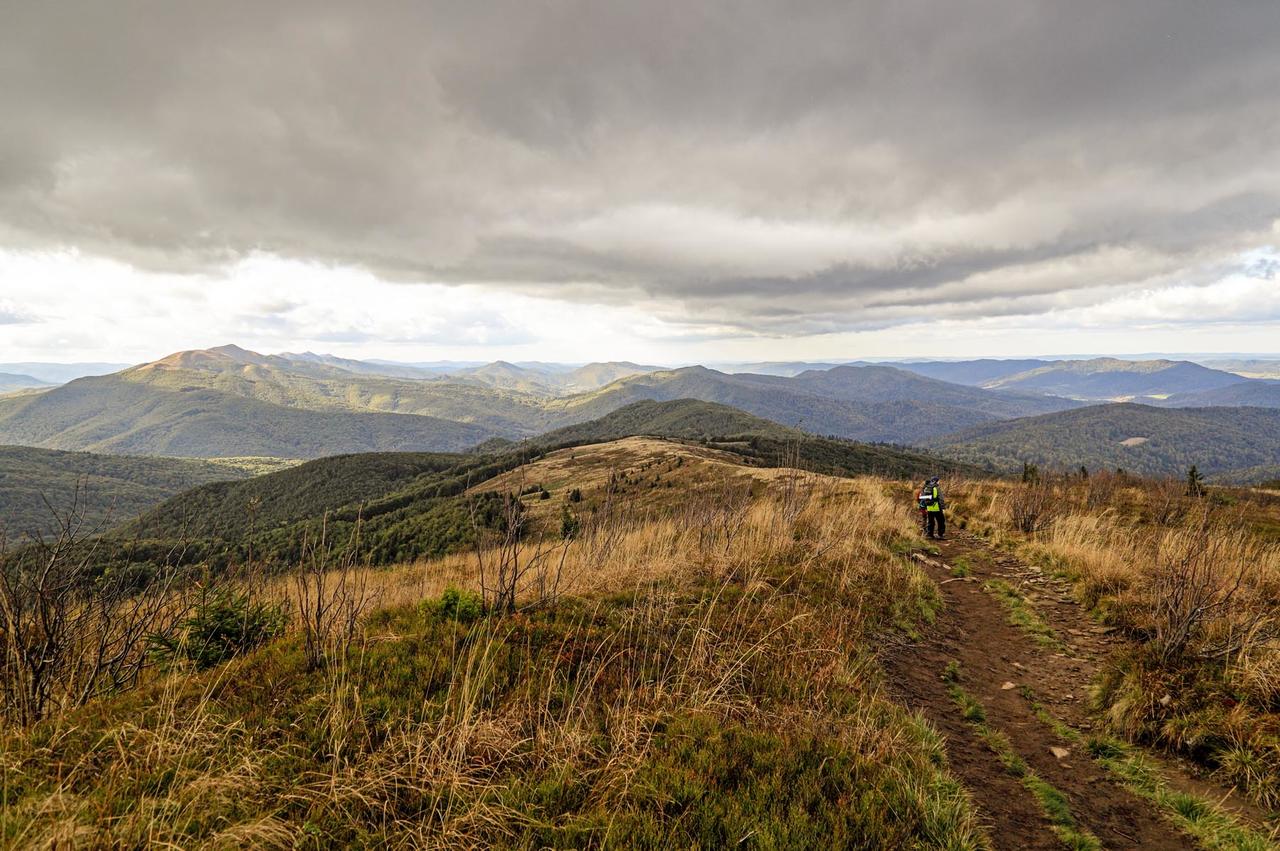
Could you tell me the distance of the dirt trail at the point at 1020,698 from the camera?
478cm

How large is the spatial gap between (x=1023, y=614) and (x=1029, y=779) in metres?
5.48

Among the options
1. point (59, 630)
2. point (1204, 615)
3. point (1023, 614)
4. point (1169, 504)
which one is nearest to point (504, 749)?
point (59, 630)

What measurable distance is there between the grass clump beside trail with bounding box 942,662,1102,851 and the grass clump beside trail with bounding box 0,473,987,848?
0.90m

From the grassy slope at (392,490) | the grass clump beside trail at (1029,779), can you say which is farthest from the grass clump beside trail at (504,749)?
the grassy slope at (392,490)

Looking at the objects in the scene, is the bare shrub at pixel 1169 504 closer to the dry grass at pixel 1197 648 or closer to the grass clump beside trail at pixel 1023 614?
the dry grass at pixel 1197 648

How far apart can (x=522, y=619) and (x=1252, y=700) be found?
8744 millimetres

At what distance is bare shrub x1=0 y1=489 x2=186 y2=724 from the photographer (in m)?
4.66

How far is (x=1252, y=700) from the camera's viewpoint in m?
5.73

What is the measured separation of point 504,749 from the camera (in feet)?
14.4

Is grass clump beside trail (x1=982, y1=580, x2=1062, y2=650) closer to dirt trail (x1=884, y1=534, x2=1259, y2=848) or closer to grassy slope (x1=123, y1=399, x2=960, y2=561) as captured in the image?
dirt trail (x1=884, y1=534, x2=1259, y2=848)

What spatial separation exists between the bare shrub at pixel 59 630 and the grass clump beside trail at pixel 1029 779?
9182 millimetres

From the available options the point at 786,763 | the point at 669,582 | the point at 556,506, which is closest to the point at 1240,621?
the point at 786,763

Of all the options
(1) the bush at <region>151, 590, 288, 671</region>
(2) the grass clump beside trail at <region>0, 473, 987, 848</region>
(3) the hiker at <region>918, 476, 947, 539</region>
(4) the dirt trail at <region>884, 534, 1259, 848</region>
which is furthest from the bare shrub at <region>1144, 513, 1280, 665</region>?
(1) the bush at <region>151, 590, 288, 671</region>

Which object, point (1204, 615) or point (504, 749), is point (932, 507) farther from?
point (504, 749)
